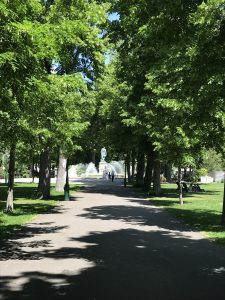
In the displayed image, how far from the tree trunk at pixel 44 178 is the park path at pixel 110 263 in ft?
38.4

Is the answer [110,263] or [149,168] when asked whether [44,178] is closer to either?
[149,168]

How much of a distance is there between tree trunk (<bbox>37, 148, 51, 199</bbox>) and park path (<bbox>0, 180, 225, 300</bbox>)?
11.7 meters

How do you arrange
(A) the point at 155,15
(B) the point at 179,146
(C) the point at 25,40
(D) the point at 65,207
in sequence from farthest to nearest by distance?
(B) the point at 179,146, (D) the point at 65,207, (A) the point at 155,15, (C) the point at 25,40

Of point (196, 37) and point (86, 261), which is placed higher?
point (196, 37)

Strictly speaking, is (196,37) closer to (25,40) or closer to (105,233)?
(25,40)

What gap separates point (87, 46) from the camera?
2486 cm

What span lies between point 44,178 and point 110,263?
61.8ft

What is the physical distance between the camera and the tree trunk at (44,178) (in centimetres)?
2717

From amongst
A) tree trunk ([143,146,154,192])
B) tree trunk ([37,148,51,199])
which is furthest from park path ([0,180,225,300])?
tree trunk ([143,146,154,192])

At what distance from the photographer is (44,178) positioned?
27562mm

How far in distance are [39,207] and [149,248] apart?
36.8ft

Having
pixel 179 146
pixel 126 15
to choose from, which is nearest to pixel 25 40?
pixel 126 15

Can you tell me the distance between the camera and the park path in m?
7.03

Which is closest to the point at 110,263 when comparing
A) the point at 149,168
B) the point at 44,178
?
the point at 44,178
